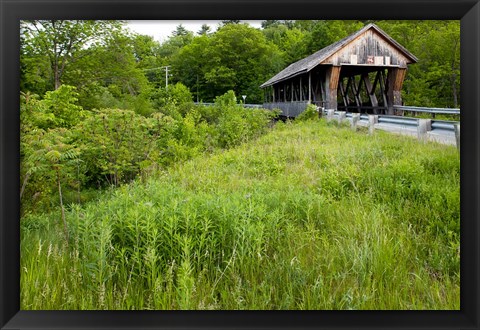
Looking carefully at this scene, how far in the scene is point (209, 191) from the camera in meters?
3.76

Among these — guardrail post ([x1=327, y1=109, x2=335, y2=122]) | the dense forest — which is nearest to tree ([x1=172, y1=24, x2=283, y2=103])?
the dense forest

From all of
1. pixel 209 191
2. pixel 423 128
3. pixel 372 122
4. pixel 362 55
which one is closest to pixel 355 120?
pixel 372 122

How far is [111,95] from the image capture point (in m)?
3.89

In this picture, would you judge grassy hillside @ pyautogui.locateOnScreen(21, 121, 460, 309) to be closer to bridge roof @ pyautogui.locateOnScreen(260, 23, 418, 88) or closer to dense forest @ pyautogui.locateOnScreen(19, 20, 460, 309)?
dense forest @ pyautogui.locateOnScreen(19, 20, 460, 309)

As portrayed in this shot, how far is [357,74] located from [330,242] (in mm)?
5896

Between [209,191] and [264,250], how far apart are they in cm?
127

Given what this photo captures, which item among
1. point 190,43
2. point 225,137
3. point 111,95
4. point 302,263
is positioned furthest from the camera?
point 225,137

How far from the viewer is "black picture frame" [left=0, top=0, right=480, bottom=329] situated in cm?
219

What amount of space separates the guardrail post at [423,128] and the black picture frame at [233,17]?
4.79 feet

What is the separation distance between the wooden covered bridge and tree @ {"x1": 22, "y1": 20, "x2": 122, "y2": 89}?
275cm
